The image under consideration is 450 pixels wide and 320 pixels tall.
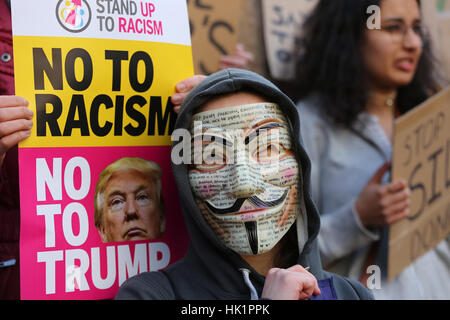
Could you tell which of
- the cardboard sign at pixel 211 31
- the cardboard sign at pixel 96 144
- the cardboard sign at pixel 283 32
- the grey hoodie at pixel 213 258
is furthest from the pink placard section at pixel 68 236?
the cardboard sign at pixel 283 32

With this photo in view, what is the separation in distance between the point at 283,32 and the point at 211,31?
53 centimetres

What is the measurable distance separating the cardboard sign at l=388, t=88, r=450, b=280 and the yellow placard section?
1153mm

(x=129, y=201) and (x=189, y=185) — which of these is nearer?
(x=189, y=185)

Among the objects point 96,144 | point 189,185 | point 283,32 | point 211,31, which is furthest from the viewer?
point 283,32

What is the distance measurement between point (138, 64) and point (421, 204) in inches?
65.8

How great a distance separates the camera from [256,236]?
162cm

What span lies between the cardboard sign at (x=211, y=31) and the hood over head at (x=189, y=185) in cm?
102

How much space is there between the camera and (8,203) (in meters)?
1.86

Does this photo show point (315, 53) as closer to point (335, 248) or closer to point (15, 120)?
point (335, 248)

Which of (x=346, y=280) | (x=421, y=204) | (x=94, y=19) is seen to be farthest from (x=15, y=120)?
(x=421, y=204)

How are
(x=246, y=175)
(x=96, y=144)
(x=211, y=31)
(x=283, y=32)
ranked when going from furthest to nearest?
(x=283, y=32) < (x=211, y=31) < (x=96, y=144) < (x=246, y=175)

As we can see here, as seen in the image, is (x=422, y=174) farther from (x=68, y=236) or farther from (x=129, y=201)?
(x=68, y=236)

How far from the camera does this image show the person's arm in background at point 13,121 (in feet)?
5.44

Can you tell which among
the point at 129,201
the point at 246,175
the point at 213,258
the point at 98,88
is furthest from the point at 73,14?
the point at 213,258
